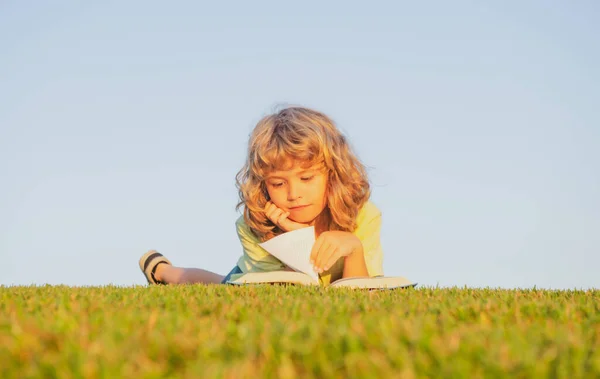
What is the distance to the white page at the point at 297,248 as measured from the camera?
686 centimetres

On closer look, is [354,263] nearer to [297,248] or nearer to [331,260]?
[331,260]

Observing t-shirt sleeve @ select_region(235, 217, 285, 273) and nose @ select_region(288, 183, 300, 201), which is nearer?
nose @ select_region(288, 183, 300, 201)

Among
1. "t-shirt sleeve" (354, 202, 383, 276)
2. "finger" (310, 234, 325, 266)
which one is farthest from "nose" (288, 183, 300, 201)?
"t-shirt sleeve" (354, 202, 383, 276)

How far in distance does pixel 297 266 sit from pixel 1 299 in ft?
10.8

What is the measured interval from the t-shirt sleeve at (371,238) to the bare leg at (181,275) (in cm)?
251

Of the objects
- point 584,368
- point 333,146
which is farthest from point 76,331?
point 333,146

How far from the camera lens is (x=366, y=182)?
826cm

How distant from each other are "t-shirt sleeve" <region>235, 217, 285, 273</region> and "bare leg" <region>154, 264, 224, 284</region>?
92 cm

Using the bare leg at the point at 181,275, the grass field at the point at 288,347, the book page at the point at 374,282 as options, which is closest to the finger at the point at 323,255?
the book page at the point at 374,282

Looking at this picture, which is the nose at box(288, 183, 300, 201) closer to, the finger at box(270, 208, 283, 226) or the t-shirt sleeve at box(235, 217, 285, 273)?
the finger at box(270, 208, 283, 226)

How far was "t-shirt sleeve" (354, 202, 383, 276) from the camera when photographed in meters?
8.08

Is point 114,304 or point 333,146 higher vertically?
point 333,146

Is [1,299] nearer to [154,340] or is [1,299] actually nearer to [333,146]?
[154,340]

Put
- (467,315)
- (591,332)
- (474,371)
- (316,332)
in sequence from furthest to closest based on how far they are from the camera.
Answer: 1. (467,315)
2. (591,332)
3. (316,332)
4. (474,371)
